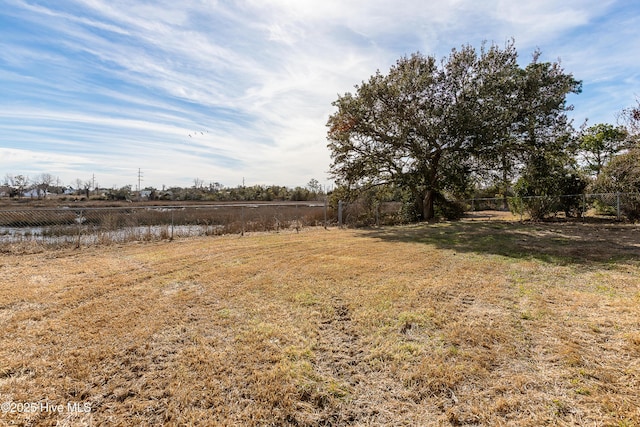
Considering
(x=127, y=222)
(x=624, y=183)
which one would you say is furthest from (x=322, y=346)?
(x=624, y=183)

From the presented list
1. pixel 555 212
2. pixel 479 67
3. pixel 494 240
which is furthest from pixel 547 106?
pixel 494 240

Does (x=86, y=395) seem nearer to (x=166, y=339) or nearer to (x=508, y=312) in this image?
(x=166, y=339)

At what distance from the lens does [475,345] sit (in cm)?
299

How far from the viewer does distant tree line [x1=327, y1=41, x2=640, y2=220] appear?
13078 millimetres

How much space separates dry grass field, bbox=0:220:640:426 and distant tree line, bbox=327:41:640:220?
28.6 feet

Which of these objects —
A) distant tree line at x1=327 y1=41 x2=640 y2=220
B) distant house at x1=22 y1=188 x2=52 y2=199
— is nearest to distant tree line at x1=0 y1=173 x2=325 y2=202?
distant house at x1=22 y1=188 x2=52 y2=199

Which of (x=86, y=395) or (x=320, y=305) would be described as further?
(x=320, y=305)

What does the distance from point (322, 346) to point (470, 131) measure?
12.5 m

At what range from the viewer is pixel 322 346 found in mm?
3051

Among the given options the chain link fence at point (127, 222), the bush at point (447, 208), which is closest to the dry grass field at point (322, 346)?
the chain link fence at point (127, 222)

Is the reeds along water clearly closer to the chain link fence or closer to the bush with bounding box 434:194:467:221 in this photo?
the chain link fence

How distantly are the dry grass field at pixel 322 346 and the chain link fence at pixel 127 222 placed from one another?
3656mm

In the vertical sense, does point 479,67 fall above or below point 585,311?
above

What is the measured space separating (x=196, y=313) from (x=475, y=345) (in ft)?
10.5
